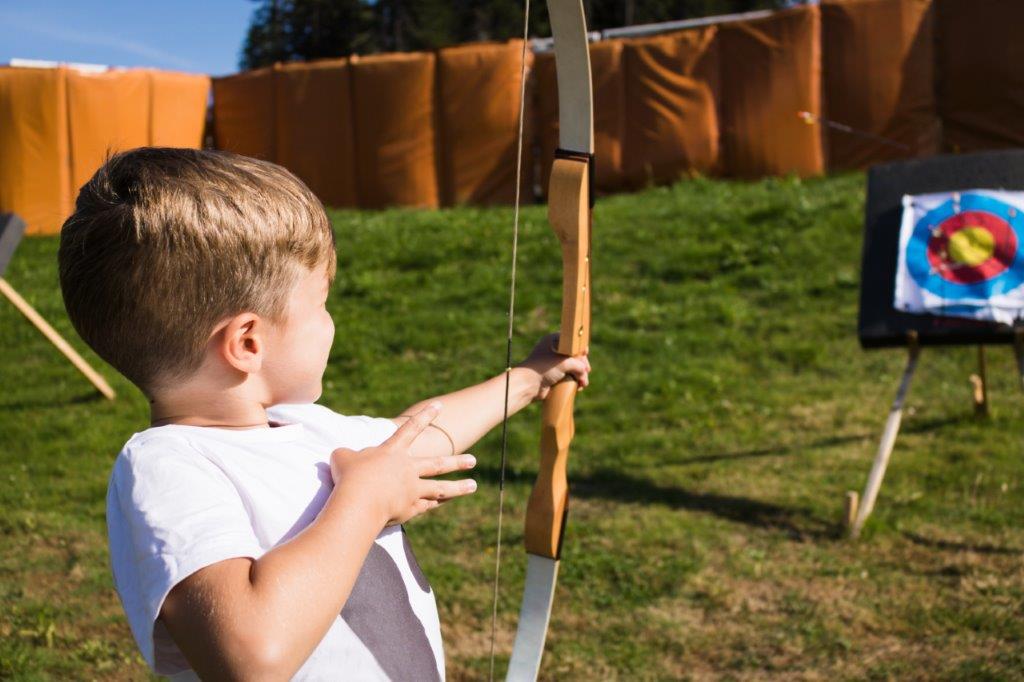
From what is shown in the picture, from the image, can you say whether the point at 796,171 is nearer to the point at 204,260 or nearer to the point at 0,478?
the point at 0,478

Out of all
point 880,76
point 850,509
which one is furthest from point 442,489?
point 880,76

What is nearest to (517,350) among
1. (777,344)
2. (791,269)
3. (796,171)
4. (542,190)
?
(777,344)

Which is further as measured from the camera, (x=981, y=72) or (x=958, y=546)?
(x=981, y=72)

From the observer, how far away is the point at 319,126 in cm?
1045

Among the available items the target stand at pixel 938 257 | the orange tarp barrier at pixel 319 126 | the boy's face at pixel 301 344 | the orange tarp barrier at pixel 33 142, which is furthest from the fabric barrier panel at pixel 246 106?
the boy's face at pixel 301 344

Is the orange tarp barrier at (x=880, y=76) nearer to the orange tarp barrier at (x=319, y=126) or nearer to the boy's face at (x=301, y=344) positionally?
the orange tarp barrier at (x=319, y=126)

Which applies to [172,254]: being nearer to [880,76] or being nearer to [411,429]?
[411,429]

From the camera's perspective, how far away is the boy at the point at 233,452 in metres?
0.96

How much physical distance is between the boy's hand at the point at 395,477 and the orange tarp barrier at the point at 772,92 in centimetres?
841

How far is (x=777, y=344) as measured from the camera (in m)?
5.81

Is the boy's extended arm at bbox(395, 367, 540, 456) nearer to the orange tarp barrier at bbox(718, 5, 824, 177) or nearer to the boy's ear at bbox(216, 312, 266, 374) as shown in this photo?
the boy's ear at bbox(216, 312, 266, 374)

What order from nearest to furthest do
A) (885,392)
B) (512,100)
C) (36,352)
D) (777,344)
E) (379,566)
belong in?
(379,566)
(885,392)
(777,344)
(36,352)
(512,100)

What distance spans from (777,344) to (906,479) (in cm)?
176

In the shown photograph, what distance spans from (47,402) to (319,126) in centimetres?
549
